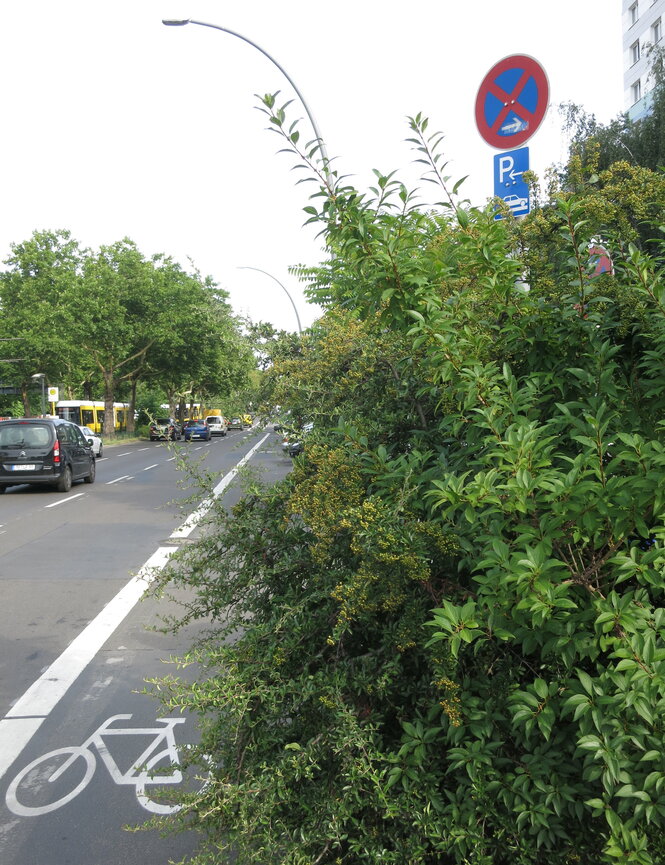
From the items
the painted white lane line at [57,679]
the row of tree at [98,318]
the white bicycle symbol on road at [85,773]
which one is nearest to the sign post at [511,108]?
the painted white lane line at [57,679]

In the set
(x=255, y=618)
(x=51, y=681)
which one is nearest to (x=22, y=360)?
(x=51, y=681)

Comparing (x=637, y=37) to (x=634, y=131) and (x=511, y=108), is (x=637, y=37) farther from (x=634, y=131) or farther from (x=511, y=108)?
(x=511, y=108)

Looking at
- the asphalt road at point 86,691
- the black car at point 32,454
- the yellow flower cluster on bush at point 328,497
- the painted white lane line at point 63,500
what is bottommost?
the painted white lane line at point 63,500

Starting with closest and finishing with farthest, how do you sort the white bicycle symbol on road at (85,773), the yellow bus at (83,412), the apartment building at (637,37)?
the white bicycle symbol on road at (85,773), the apartment building at (637,37), the yellow bus at (83,412)

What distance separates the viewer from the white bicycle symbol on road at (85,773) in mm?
3811

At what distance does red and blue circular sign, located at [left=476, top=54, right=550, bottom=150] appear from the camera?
4543mm

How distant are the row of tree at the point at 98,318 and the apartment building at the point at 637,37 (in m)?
26.7

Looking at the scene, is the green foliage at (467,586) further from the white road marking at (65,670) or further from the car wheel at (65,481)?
the car wheel at (65,481)

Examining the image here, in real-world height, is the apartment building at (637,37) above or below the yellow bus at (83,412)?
above

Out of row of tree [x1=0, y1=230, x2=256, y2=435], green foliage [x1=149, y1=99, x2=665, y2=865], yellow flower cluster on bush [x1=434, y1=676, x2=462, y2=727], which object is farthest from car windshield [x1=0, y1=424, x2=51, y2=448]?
row of tree [x1=0, y1=230, x2=256, y2=435]

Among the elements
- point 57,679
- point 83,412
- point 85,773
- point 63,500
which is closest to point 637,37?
point 63,500

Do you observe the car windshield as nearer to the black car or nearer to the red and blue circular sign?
the black car

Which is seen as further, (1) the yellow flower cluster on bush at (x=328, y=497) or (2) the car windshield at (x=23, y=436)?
(2) the car windshield at (x=23, y=436)

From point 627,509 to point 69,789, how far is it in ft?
11.2
